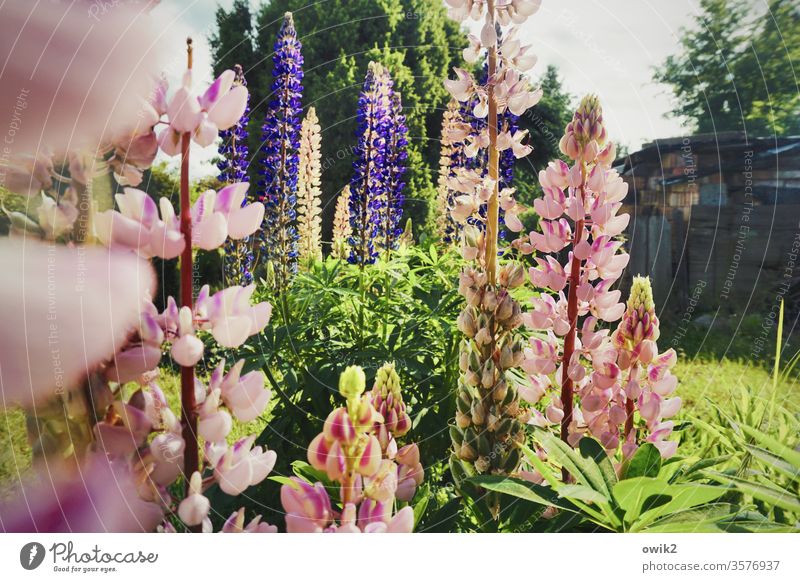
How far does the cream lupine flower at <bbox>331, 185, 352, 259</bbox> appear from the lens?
192 cm

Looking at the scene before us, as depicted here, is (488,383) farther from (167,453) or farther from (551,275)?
(167,453)

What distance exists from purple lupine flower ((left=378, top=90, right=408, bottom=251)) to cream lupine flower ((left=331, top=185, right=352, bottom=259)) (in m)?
0.11

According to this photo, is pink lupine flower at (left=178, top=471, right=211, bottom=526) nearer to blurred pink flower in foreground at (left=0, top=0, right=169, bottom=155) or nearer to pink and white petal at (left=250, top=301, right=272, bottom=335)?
pink and white petal at (left=250, top=301, right=272, bottom=335)

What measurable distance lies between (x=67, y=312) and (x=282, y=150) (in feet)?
3.46

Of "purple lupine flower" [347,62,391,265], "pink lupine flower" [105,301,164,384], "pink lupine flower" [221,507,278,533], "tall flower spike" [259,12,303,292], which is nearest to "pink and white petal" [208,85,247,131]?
"pink lupine flower" [105,301,164,384]

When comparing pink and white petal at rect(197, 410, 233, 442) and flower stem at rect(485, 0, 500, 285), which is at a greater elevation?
flower stem at rect(485, 0, 500, 285)

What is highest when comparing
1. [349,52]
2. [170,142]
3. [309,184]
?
[349,52]

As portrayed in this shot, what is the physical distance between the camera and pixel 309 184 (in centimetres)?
214

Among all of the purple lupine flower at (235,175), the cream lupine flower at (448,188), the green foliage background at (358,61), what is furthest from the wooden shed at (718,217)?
the purple lupine flower at (235,175)

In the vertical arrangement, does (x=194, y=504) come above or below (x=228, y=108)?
below

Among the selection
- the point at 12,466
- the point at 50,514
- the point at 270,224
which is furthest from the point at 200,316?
the point at 270,224

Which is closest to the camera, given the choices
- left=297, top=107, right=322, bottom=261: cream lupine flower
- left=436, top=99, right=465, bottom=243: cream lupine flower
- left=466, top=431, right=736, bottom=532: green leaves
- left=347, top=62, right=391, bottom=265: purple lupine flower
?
left=466, top=431, right=736, bottom=532: green leaves

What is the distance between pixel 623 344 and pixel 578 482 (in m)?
0.27
